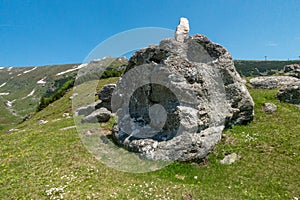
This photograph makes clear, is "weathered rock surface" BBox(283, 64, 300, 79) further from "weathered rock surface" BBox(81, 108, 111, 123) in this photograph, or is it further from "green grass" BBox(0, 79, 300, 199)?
"weathered rock surface" BBox(81, 108, 111, 123)

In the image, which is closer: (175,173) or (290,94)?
(175,173)

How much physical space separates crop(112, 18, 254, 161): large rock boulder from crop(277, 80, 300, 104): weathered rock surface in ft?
22.0

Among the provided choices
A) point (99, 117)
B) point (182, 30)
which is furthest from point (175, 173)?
point (99, 117)

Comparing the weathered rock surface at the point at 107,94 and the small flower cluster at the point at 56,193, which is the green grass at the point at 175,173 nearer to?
the small flower cluster at the point at 56,193

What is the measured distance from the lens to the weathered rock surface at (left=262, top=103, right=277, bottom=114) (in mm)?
21812

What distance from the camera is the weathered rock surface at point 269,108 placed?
21812 millimetres

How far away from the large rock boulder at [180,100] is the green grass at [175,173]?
3.95 ft

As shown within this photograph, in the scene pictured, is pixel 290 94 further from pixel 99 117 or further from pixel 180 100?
pixel 99 117

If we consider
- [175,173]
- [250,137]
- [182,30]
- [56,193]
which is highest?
[182,30]

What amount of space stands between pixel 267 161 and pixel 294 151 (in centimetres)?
222

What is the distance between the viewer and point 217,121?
18.4 m

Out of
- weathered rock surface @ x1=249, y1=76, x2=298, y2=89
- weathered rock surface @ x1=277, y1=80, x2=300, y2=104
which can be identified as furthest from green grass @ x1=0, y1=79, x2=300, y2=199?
weathered rock surface @ x1=249, y1=76, x2=298, y2=89

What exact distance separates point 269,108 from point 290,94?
4.53 m

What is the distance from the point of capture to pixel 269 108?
2205cm
